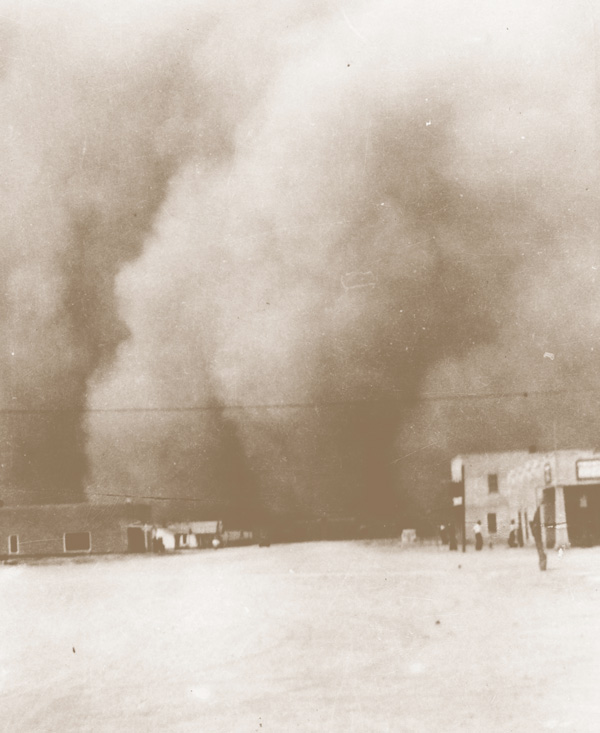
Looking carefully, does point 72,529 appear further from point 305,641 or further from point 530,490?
point 530,490

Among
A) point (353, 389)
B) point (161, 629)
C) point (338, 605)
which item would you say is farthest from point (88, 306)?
point (338, 605)

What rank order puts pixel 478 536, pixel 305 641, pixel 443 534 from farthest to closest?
pixel 478 536
pixel 443 534
pixel 305 641

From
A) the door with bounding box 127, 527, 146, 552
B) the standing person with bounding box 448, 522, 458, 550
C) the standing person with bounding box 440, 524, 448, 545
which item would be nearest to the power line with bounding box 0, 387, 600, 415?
the door with bounding box 127, 527, 146, 552

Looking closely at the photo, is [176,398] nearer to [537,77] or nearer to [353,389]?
[353,389]

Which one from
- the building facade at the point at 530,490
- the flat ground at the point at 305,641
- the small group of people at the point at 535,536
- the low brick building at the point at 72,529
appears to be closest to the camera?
the flat ground at the point at 305,641

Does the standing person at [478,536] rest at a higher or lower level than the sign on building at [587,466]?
lower

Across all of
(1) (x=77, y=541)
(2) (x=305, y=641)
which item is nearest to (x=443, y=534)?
(2) (x=305, y=641)

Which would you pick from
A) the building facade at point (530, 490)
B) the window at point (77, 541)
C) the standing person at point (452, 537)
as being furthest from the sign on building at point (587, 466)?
the window at point (77, 541)

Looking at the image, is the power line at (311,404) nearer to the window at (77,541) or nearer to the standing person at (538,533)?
the window at (77,541)

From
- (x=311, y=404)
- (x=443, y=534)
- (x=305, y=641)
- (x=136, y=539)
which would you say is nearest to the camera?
(x=305, y=641)
